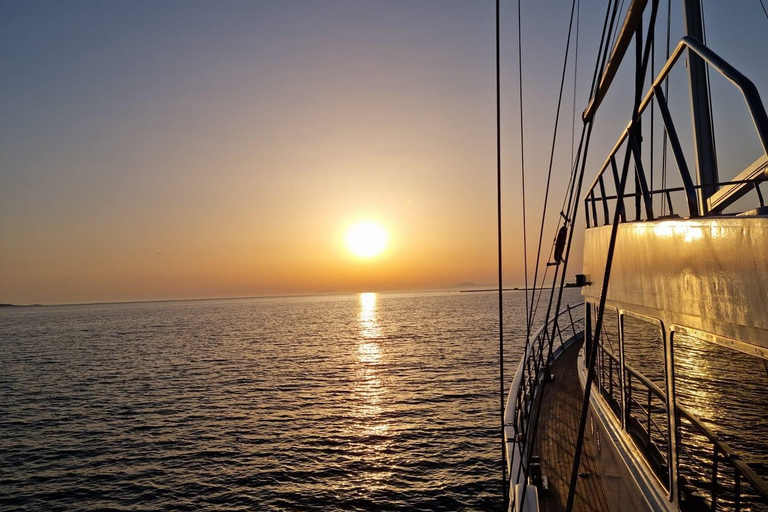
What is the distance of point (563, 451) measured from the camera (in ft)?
34.8

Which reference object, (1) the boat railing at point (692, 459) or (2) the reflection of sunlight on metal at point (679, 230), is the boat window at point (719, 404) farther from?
(2) the reflection of sunlight on metal at point (679, 230)

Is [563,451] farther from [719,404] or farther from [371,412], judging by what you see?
[371,412]

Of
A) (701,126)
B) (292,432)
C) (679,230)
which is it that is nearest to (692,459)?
(679,230)

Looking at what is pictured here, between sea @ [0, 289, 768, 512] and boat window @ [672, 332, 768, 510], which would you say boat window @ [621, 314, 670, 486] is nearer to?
sea @ [0, 289, 768, 512]

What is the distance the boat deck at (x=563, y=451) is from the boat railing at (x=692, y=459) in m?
1.66

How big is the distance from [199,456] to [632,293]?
21.4m

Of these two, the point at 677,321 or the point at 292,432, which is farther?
the point at 292,432

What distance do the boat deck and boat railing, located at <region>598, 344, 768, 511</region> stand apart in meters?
1.66

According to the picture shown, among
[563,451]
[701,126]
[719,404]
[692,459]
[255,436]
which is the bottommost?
[255,436]

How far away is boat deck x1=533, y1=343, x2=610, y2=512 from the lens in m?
8.44

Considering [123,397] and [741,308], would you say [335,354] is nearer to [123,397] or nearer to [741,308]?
[123,397]

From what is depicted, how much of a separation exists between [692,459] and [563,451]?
21.5 feet

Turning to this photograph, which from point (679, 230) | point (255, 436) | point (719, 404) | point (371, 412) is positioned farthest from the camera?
point (371, 412)

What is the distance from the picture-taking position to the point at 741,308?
3.17 m
